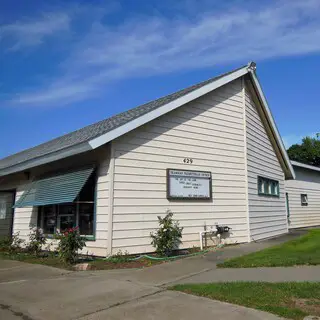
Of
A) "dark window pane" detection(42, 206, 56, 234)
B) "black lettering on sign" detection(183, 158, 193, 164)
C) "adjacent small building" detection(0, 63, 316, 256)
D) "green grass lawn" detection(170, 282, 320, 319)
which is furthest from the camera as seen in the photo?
"dark window pane" detection(42, 206, 56, 234)

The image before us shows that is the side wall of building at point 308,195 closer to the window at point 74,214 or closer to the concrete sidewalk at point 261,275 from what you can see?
the concrete sidewalk at point 261,275

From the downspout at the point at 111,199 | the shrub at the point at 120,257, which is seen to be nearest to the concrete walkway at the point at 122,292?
the shrub at the point at 120,257

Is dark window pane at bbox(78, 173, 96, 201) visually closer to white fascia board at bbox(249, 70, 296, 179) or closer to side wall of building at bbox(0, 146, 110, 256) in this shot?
side wall of building at bbox(0, 146, 110, 256)

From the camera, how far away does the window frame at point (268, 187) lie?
14570 mm

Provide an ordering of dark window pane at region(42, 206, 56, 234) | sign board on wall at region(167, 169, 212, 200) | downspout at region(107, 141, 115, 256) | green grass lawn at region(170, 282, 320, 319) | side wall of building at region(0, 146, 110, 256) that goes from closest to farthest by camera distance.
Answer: green grass lawn at region(170, 282, 320, 319) < downspout at region(107, 141, 115, 256) < side wall of building at region(0, 146, 110, 256) < sign board on wall at region(167, 169, 212, 200) < dark window pane at region(42, 206, 56, 234)

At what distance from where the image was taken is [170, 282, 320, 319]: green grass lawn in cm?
486

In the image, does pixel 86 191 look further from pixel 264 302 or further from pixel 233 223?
pixel 264 302

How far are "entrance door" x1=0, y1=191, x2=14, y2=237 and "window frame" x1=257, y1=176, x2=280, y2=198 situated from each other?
33.9 feet

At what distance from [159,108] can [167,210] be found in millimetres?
3012

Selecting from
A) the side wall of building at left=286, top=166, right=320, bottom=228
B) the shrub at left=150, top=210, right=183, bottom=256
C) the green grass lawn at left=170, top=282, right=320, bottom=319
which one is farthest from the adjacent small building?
the side wall of building at left=286, top=166, right=320, bottom=228

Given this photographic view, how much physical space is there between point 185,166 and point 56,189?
4.06 metres

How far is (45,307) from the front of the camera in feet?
17.7

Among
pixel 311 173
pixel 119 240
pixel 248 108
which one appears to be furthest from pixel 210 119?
pixel 311 173

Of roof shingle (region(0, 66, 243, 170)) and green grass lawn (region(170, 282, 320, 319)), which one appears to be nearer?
green grass lawn (region(170, 282, 320, 319))
